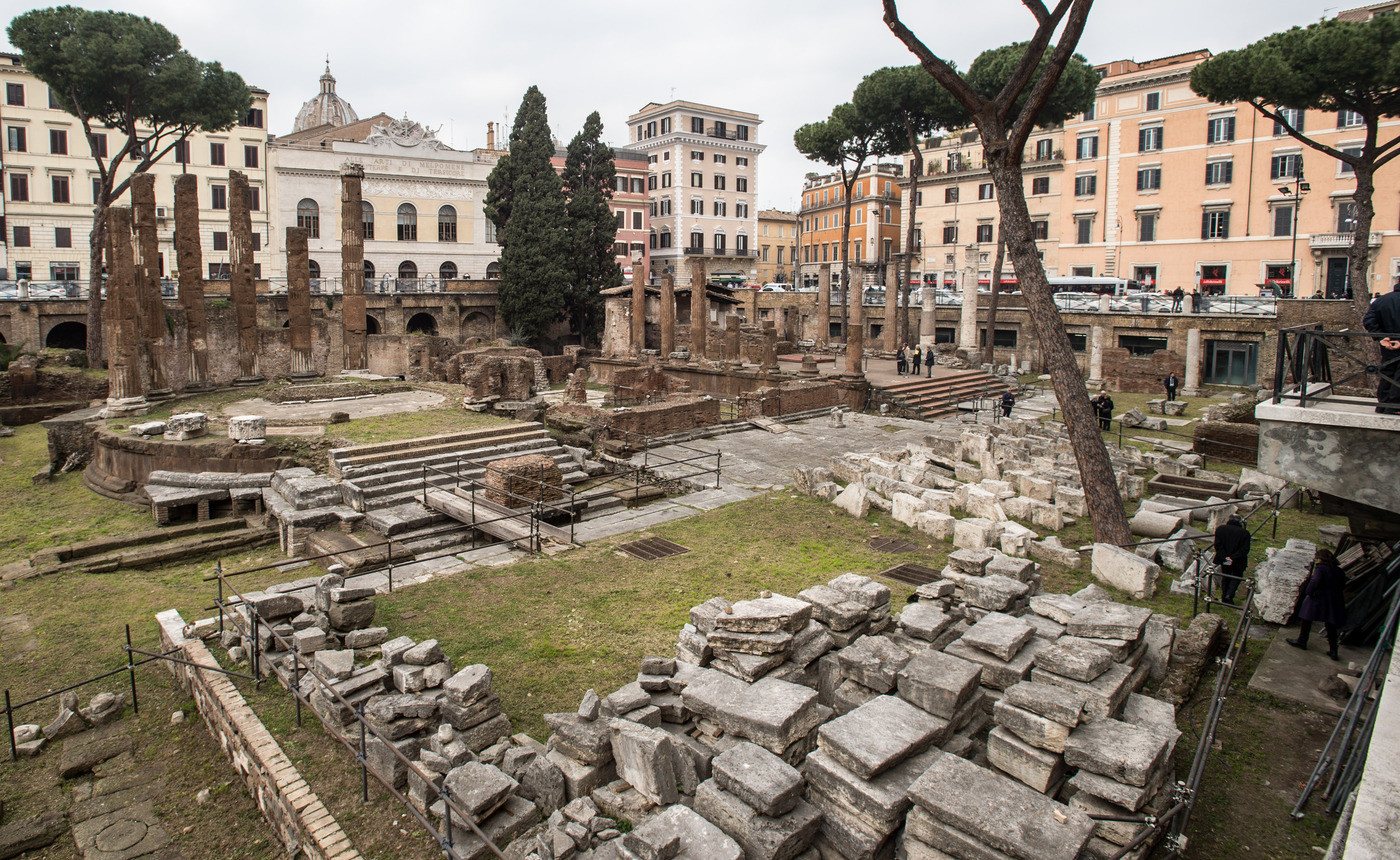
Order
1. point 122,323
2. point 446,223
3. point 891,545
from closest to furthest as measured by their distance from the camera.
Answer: point 891,545, point 122,323, point 446,223

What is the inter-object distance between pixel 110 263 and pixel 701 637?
2061cm

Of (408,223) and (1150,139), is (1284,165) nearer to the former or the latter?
(1150,139)

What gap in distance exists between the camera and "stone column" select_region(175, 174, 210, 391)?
21.5 meters

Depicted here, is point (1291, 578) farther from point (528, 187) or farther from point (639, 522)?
point (528, 187)

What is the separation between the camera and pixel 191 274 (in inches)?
870

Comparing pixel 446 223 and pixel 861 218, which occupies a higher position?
pixel 861 218

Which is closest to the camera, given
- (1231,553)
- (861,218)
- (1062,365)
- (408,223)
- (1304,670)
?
(1304,670)

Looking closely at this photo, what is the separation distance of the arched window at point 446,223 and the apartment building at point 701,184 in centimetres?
1536

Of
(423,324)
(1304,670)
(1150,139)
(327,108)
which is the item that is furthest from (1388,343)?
(327,108)

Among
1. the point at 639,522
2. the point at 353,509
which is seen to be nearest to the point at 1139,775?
the point at 639,522

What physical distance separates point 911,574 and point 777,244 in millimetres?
65916

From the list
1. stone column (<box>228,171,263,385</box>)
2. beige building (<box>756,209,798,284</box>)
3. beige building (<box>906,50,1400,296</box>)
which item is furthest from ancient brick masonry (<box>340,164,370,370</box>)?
beige building (<box>756,209,798,284</box>)

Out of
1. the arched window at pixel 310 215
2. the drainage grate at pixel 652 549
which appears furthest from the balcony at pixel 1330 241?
the arched window at pixel 310 215

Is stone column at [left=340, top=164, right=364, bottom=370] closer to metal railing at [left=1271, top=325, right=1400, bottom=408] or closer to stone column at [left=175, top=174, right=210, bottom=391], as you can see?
stone column at [left=175, top=174, right=210, bottom=391]
